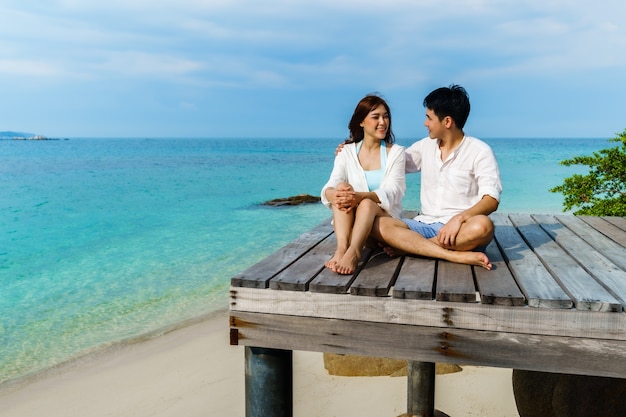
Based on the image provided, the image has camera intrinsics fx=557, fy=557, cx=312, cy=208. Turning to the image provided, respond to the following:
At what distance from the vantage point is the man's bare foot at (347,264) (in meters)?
3.36

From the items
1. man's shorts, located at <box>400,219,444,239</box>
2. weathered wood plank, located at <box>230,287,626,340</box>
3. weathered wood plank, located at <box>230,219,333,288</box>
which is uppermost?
man's shorts, located at <box>400,219,444,239</box>

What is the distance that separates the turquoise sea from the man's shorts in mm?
6937

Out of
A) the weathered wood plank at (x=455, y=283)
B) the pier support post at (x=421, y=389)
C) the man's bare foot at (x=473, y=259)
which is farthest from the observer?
the pier support post at (x=421, y=389)

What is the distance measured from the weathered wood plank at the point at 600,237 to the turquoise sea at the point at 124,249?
7.15 m

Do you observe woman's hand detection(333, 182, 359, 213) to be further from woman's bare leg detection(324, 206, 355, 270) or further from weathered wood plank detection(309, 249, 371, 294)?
weathered wood plank detection(309, 249, 371, 294)

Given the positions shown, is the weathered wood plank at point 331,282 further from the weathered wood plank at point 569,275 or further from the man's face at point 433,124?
the man's face at point 433,124

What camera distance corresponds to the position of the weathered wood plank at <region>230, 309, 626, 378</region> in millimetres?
2775

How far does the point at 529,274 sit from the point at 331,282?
1.24m

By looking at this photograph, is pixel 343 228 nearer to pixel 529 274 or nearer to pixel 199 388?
pixel 529 274

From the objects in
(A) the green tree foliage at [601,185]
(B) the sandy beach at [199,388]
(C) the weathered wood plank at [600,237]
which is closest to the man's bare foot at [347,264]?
(C) the weathered wood plank at [600,237]

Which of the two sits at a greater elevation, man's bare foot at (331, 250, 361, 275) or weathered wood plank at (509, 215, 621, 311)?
man's bare foot at (331, 250, 361, 275)

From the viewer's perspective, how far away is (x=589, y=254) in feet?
13.5

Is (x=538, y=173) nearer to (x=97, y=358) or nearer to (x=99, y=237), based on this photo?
(x=99, y=237)

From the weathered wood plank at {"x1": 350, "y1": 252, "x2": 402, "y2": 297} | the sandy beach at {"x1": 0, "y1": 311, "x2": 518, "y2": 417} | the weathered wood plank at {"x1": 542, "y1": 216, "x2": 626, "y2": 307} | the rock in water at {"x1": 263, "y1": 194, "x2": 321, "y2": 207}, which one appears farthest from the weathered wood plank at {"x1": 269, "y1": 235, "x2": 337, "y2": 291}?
the rock in water at {"x1": 263, "y1": 194, "x2": 321, "y2": 207}
